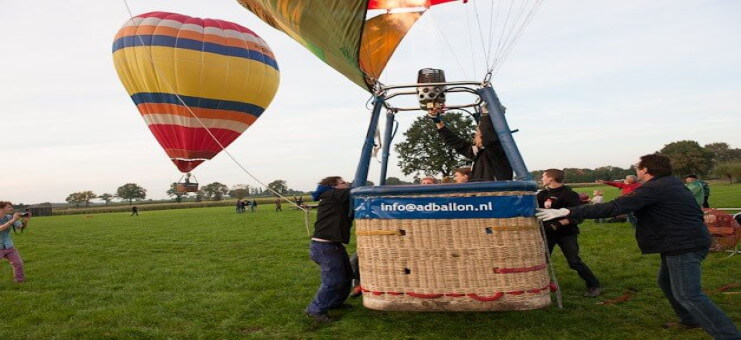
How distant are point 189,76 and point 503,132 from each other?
13998mm

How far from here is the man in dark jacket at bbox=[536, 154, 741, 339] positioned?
3.60m

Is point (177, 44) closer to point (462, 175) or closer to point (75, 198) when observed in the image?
point (462, 175)

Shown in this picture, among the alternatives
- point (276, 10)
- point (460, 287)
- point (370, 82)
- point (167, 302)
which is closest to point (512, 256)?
point (460, 287)

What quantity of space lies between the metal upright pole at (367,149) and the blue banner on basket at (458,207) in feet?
2.02

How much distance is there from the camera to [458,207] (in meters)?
3.55

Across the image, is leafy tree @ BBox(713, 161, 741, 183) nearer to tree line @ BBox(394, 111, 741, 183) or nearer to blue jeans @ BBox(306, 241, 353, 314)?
tree line @ BBox(394, 111, 741, 183)

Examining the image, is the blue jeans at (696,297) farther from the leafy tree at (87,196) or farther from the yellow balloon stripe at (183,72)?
the leafy tree at (87,196)

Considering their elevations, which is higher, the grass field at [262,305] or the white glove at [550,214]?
the white glove at [550,214]

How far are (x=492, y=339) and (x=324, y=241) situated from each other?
5.62 ft

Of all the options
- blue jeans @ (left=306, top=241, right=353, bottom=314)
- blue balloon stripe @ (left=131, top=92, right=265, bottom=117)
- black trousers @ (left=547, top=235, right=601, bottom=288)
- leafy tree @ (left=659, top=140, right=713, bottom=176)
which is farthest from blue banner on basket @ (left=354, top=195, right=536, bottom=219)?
leafy tree @ (left=659, top=140, right=713, bottom=176)

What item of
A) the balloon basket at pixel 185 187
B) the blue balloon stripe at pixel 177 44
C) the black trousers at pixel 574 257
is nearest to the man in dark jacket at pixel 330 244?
the black trousers at pixel 574 257

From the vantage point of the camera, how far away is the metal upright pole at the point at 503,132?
153 inches

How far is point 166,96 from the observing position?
1642 cm

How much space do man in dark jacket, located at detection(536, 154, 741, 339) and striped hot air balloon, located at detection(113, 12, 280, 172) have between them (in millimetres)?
14397
